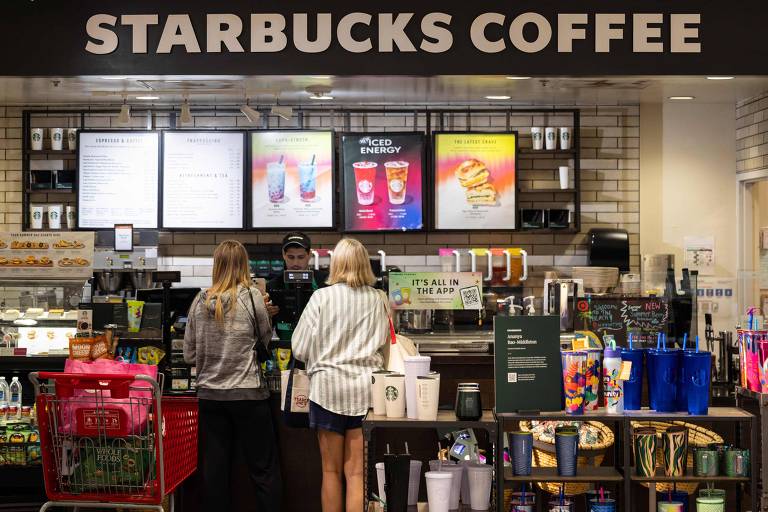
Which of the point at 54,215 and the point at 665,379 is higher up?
the point at 54,215

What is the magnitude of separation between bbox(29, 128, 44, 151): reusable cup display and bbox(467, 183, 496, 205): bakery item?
3.57 m

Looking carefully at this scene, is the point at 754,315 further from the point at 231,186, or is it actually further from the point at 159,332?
the point at 231,186

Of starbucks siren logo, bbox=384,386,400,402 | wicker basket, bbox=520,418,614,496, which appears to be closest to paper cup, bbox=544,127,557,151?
wicker basket, bbox=520,418,614,496

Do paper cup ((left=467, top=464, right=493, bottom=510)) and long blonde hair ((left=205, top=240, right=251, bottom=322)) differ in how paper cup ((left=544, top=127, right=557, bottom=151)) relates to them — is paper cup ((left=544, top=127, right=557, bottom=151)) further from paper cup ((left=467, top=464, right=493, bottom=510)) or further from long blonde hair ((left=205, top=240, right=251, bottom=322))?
paper cup ((left=467, top=464, right=493, bottom=510))

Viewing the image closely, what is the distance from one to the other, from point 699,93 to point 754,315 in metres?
3.07

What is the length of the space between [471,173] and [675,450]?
436cm

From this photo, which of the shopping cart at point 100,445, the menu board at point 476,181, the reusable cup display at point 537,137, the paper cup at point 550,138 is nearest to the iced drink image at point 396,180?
the menu board at point 476,181

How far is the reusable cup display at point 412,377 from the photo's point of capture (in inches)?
144

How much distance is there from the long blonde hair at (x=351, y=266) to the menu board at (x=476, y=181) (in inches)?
129

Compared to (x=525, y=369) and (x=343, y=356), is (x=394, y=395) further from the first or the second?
(x=343, y=356)

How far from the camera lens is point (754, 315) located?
13.3ft

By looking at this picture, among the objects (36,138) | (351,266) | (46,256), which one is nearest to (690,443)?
(351,266)

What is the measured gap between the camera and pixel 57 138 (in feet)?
26.0

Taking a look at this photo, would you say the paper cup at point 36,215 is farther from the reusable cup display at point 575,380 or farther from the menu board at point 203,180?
the reusable cup display at point 575,380
